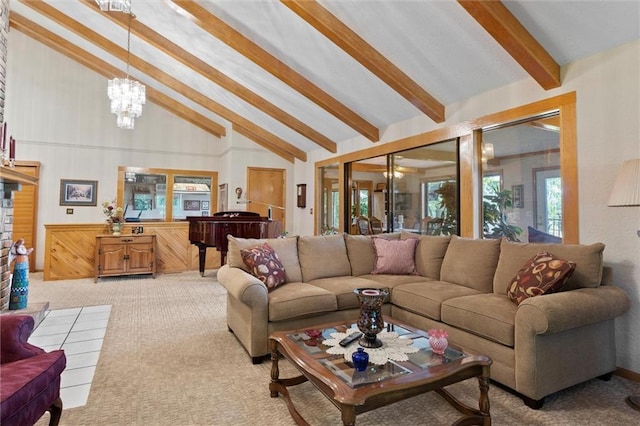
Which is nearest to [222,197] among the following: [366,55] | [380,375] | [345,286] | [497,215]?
[366,55]

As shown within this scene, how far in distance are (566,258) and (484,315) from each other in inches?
31.4

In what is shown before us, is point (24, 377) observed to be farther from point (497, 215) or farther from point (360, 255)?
point (497, 215)

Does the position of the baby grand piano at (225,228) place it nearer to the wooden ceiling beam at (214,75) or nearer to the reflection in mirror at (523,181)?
the wooden ceiling beam at (214,75)

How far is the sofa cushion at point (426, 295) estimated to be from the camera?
2.67 metres

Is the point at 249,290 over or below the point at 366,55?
below

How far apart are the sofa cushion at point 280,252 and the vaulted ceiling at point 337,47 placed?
2148 mm

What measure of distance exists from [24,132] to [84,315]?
192 inches

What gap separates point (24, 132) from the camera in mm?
6488

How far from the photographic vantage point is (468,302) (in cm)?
246

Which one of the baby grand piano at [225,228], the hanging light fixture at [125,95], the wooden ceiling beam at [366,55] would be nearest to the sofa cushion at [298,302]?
the wooden ceiling beam at [366,55]

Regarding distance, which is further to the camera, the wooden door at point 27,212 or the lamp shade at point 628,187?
the wooden door at point 27,212

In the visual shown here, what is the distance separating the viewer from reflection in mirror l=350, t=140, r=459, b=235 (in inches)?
167

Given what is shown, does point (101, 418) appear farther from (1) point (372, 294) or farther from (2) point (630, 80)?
(2) point (630, 80)

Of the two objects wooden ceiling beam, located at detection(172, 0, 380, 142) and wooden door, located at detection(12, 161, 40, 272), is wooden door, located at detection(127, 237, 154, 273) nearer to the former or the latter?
wooden door, located at detection(12, 161, 40, 272)
